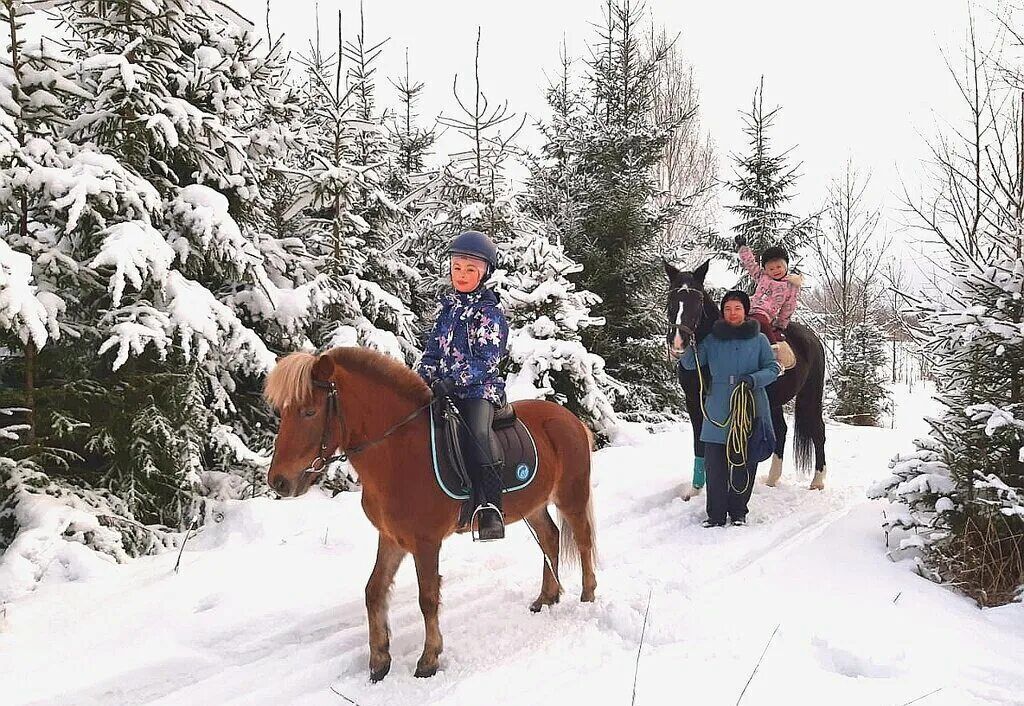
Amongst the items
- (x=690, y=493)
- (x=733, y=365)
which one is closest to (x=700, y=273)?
(x=733, y=365)

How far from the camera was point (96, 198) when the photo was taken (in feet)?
17.0

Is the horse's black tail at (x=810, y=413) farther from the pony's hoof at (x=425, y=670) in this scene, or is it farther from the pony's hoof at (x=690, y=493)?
the pony's hoof at (x=425, y=670)

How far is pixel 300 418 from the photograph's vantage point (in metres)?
3.15

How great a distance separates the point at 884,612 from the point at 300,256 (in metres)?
7.01

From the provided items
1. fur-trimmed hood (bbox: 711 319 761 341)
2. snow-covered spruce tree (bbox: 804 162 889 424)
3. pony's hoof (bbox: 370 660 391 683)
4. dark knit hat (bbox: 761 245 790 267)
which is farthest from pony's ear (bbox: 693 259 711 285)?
snow-covered spruce tree (bbox: 804 162 889 424)

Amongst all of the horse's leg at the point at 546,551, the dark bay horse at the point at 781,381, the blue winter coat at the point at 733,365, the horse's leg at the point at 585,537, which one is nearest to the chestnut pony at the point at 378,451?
the horse's leg at the point at 546,551

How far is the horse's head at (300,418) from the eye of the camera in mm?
3105

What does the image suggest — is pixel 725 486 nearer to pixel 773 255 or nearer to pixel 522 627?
pixel 522 627

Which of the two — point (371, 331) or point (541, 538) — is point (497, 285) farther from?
point (541, 538)

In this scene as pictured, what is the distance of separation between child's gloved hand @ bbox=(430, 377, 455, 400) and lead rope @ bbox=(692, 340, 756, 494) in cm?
347

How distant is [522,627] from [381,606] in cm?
97

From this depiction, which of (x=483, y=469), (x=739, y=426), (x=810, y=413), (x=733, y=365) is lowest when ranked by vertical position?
(x=810, y=413)

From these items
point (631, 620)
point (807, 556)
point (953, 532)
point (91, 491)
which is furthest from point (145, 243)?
point (953, 532)

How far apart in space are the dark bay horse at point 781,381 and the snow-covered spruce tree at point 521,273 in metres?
2.11
